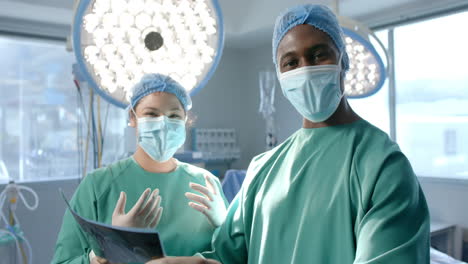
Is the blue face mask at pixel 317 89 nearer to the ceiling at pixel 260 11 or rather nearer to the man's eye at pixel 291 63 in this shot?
the man's eye at pixel 291 63

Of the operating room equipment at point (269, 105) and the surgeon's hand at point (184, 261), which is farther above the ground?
the operating room equipment at point (269, 105)

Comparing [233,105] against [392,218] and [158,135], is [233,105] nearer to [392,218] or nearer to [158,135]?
[158,135]

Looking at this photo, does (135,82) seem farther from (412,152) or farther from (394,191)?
(412,152)

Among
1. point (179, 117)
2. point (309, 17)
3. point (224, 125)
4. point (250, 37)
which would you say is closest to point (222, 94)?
point (224, 125)

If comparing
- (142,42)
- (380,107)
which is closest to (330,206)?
(142,42)

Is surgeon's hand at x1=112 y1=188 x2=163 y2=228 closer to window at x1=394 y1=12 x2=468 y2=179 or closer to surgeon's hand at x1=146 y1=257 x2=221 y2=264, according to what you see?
surgeon's hand at x1=146 y1=257 x2=221 y2=264

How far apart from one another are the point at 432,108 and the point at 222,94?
2.15 metres

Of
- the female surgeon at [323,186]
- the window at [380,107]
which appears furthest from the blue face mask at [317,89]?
the window at [380,107]

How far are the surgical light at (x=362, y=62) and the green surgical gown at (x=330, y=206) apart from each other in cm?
116

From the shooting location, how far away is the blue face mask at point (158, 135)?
1.36 m

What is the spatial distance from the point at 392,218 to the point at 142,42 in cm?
92

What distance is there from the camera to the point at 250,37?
12.7ft

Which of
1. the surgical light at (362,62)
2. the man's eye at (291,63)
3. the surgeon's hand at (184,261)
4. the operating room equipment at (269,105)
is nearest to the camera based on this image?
the surgeon's hand at (184,261)

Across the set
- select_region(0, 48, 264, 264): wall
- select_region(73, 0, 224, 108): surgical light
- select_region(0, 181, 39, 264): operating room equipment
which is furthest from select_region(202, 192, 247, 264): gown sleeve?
select_region(0, 48, 264, 264): wall
